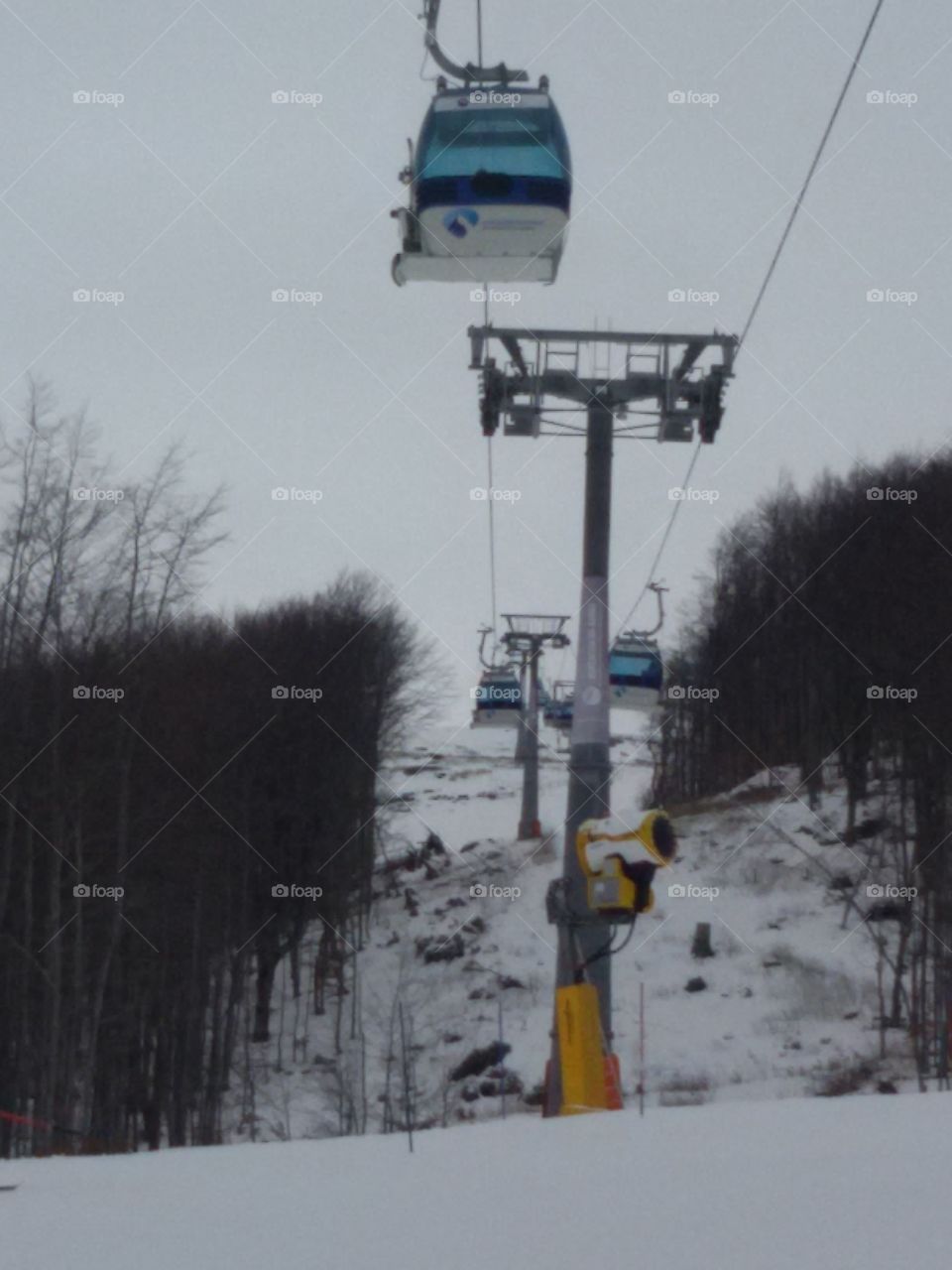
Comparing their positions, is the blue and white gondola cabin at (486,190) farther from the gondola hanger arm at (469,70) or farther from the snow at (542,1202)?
the snow at (542,1202)

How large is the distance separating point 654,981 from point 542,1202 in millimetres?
26026

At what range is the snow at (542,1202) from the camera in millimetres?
4238

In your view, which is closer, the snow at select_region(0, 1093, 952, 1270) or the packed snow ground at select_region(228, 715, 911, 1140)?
the snow at select_region(0, 1093, 952, 1270)

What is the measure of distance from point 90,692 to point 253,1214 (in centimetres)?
1842

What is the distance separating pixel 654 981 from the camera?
3028 centimetres

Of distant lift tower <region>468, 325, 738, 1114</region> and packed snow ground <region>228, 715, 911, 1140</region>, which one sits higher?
distant lift tower <region>468, 325, 738, 1114</region>

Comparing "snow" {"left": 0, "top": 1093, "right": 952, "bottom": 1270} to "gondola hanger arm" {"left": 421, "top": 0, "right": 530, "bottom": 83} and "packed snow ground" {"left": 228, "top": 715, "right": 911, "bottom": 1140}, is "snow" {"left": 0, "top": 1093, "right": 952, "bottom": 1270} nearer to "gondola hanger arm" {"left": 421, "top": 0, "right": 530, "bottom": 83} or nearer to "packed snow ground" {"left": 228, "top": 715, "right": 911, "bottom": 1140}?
"gondola hanger arm" {"left": 421, "top": 0, "right": 530, "bottom": 83}

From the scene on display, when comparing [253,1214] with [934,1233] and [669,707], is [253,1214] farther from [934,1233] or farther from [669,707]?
[669,707]

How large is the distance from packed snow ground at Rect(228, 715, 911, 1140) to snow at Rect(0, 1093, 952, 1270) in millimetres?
13785

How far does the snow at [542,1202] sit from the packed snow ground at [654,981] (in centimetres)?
1379

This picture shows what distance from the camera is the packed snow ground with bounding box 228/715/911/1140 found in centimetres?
2534

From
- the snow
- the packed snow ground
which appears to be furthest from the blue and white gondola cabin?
the packed snow ground

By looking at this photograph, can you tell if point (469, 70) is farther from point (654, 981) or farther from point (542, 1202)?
point (654, 981)

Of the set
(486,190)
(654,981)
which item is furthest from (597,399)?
(654,981)
